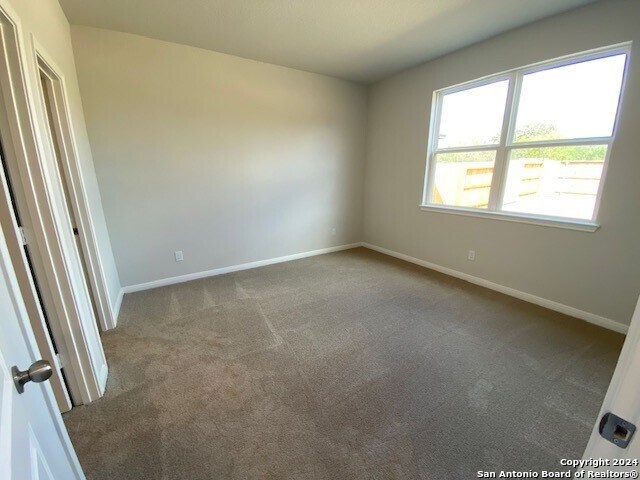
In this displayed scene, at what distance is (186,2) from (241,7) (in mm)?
429

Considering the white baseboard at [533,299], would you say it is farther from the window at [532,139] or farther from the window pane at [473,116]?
the window pane at [473,116]

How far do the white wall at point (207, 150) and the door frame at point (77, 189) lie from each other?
0.70 m

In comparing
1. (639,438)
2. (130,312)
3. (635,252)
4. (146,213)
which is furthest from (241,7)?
(635,252)

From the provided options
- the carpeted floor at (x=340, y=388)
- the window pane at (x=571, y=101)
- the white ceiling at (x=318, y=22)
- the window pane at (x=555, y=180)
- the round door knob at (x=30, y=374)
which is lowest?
the carpeted floor at (x=340, y=388)

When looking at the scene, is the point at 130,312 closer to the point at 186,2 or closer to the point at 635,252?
the point at 186,2

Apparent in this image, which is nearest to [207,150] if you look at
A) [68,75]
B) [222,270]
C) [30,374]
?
[68,75]

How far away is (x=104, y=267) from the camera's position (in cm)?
250

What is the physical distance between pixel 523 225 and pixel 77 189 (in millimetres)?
4123

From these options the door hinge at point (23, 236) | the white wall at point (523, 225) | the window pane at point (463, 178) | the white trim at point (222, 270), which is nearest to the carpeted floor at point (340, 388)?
the white trim at point (222, 270)

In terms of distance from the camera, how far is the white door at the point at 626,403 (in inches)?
17.3

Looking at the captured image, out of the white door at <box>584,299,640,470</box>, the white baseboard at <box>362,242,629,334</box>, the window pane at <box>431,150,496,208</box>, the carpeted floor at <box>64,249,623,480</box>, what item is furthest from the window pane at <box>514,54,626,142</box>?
the white door at <box>584,299,640,470</box>

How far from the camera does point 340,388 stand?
174 centimetres

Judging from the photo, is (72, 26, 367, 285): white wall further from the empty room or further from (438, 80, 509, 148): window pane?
(438, 80, 509, 148): window pane

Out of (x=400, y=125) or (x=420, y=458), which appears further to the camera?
(x=400, y=125)
